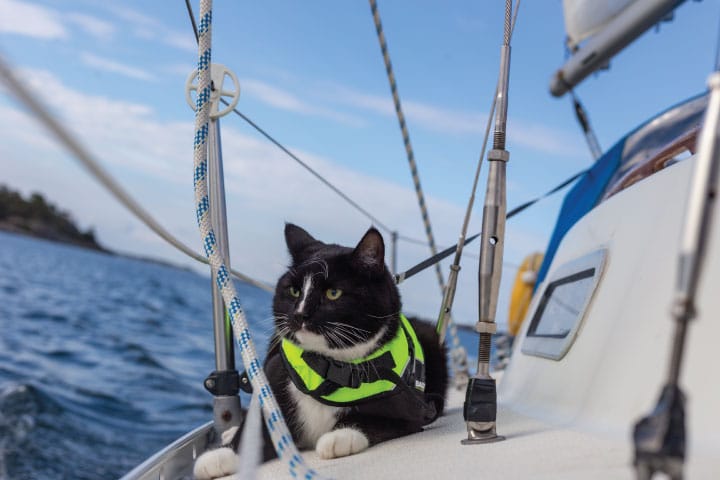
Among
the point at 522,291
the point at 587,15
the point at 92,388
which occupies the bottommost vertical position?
the point at 92,388

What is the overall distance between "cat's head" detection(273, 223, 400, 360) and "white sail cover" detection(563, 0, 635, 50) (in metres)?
3.21

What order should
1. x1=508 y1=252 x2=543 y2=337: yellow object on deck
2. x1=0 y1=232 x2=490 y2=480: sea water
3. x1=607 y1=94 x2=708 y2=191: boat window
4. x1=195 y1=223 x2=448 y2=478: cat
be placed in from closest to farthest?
1. x1=195 y1=223 x2=448 y2=478: cat
2. x1=607 y1=94 x2=708 y2=191: boat window
3. x1=0 y1=232 x2=490 y2=480: sea water
4. x1=508 y1=252 x2=543 y2=337: yellow object on deck

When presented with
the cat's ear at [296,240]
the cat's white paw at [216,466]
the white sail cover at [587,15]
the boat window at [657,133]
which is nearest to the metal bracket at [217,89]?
the cat's ear at [296,240]

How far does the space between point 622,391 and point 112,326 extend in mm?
9729

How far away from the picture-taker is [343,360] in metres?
1.81

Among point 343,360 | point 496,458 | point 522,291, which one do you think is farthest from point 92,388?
point 496,458

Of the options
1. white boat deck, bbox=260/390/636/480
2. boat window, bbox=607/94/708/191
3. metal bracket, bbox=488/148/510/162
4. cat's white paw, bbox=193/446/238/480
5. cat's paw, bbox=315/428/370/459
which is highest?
boat window, bbox=607/94/708/191

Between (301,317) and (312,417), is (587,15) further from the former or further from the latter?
(312,417)

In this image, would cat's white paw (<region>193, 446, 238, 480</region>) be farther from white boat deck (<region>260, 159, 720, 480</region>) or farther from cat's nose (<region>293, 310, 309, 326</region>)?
cat's nose (<region>293, 310, 309, 326</region>)

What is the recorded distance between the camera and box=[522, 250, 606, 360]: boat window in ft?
→ 6.54

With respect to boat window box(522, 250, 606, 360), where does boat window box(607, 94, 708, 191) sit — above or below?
above

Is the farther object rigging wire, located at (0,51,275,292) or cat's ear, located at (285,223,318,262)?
cat's ear, located at (285,223,318,262)

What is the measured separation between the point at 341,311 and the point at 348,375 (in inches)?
7.5

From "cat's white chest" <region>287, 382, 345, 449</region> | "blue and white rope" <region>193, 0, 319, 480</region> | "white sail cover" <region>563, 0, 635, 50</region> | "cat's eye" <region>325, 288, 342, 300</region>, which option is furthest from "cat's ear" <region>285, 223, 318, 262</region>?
"white sail cover" <region>563, 0, 635, 50</region>
